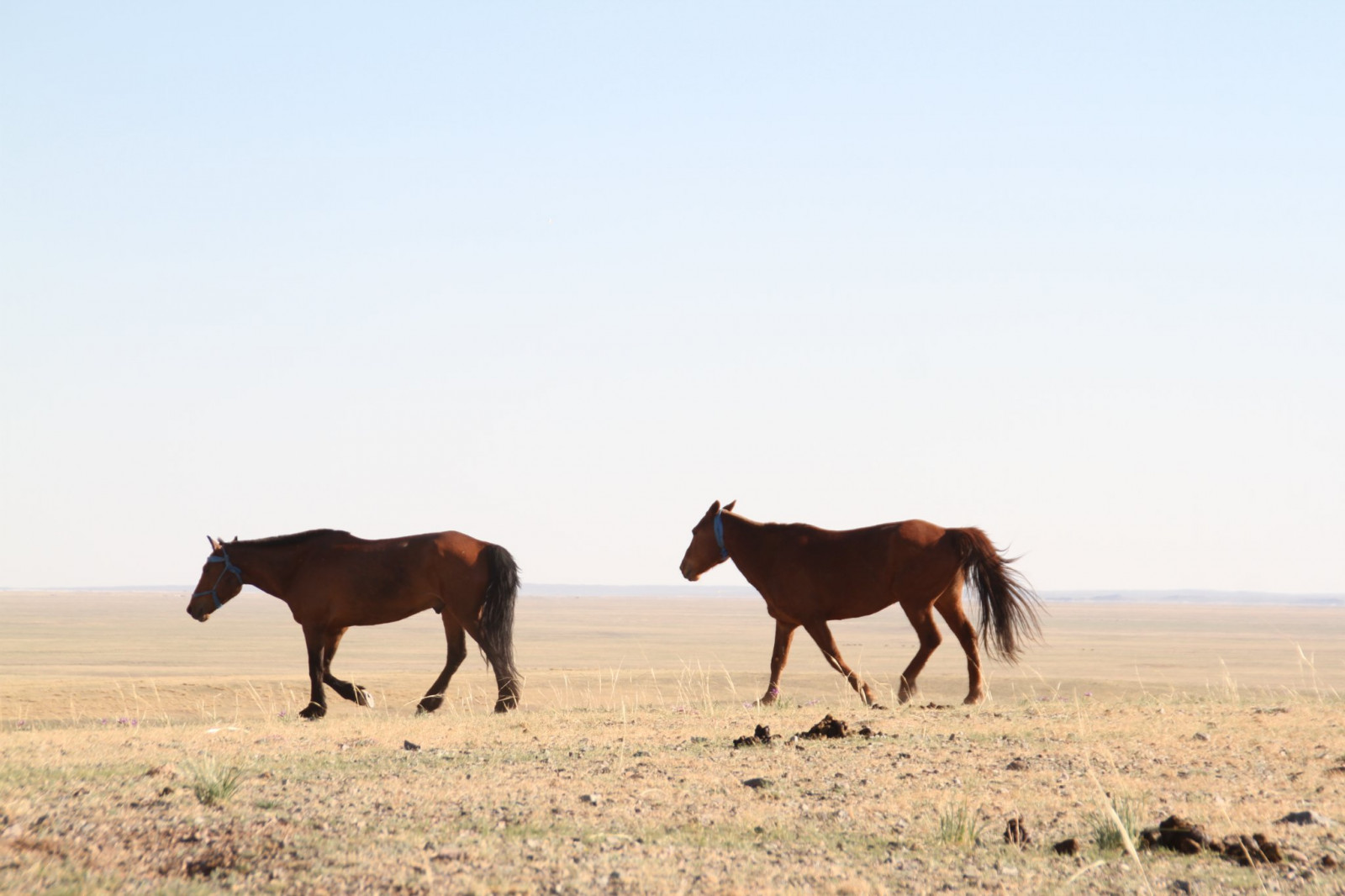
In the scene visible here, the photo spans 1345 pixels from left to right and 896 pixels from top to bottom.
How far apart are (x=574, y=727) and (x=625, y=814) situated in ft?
14.4

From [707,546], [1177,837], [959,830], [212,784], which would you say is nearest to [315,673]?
[707,546]

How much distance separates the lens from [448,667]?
1302 centimetres

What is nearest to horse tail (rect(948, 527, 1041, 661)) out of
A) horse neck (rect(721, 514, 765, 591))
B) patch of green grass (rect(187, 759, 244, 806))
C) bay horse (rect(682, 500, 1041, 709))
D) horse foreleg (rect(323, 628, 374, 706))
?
bay horse (rect(682, 500, 1041, 709))

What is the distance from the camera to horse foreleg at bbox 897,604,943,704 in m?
12.2

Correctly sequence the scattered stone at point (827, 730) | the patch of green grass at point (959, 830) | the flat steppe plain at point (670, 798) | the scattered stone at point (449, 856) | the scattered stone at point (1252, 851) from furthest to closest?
the scattered stone at point (827, 730)
the patch of green grass at point (959, 830)
the scattered stone at point (1252, 851)
the scattered stone at point (449, 856)
the flat steppe plain at point (670, 798)

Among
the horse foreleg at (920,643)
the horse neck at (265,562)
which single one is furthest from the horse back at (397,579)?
the horse foreleg at (920,643)

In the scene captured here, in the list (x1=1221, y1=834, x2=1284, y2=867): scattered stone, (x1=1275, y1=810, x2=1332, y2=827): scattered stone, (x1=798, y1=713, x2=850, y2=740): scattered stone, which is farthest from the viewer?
(x1=798, y1=713, x2=850, y2=740): scattered stone

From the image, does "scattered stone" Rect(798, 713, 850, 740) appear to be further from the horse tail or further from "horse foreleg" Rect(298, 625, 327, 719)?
"horse foreleg" Rect(298, 625, 327, 719)

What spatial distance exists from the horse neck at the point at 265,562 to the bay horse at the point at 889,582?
4551 mm

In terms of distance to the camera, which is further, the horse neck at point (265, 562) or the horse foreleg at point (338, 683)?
the horse neck at point (265, 562)

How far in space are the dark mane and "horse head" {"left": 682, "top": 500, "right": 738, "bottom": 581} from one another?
139 inches

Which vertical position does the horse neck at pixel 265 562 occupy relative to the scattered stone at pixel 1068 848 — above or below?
above

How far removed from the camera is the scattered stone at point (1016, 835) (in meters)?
5.43

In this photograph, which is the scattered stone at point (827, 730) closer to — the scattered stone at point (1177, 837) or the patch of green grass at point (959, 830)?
the patch of green grass at point (959, 830)
